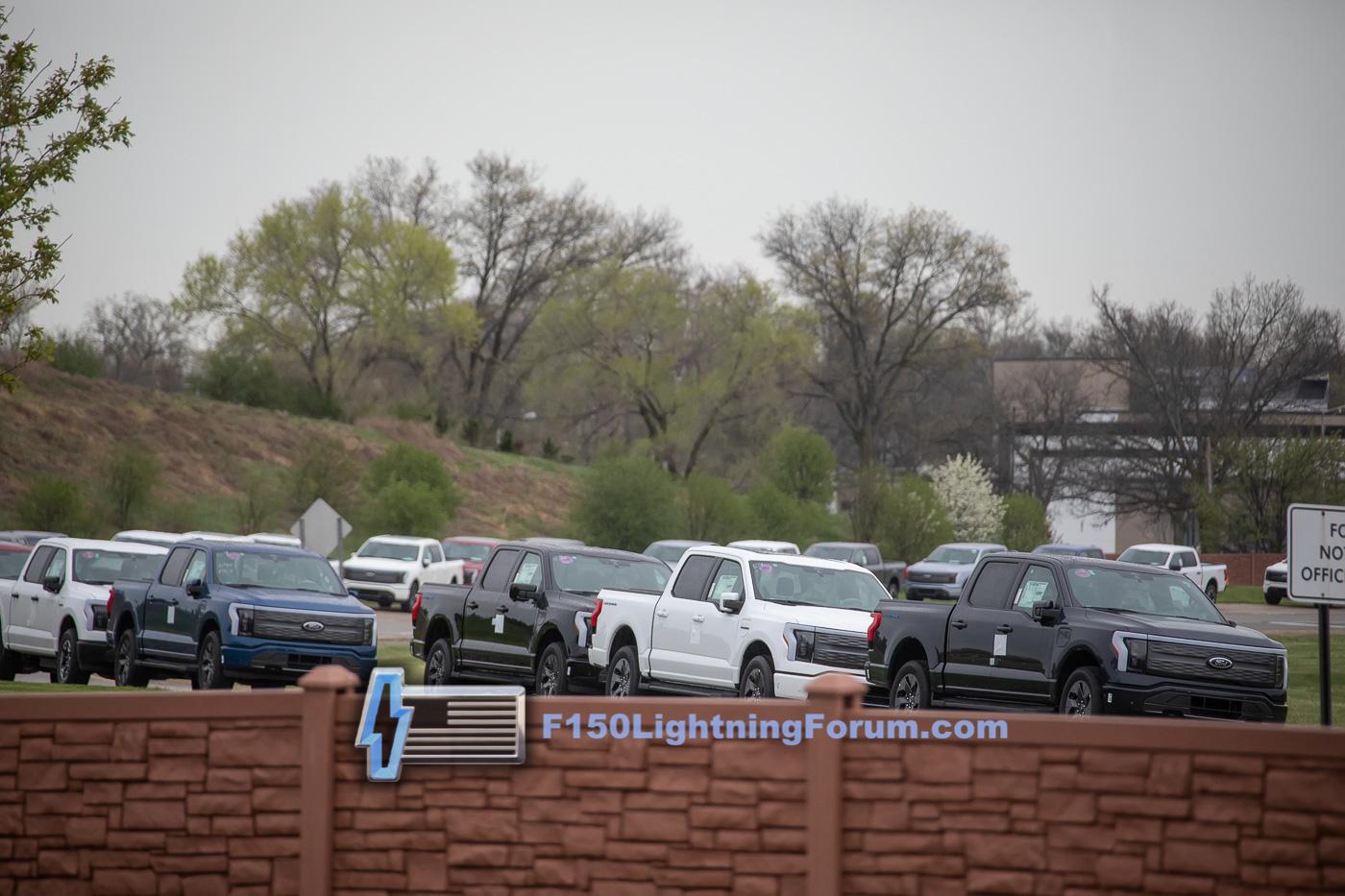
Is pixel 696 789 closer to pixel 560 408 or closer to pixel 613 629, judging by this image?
pixel 613 629

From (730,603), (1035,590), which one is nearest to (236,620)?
(730,603)

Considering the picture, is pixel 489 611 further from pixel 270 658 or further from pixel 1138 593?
pixel 1138 593

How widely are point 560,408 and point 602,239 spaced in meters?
9.11

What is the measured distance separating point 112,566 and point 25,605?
126 cm

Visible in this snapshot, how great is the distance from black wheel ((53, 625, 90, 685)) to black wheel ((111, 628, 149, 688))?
3.51 feet

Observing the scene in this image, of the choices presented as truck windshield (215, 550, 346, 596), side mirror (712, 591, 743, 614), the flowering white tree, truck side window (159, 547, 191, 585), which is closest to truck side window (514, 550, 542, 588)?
truck windshield (215, 550, 346, 596)

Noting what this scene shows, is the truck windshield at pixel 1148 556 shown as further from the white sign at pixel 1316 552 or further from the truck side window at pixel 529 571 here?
the white sign at pixel 1316 552

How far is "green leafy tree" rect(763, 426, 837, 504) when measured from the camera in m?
63.0

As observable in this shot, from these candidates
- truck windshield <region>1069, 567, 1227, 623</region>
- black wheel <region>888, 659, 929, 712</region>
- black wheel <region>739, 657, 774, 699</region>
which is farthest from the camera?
black wheel <region>739, 657, 774, 699</region>

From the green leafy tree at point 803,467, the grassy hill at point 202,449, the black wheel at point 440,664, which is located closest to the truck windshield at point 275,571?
the black wheel at point 440,664

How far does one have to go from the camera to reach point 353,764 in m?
8.82

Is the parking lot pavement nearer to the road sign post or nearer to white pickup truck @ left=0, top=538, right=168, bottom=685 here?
white pickup truck @ left=0, top=538, right=168, bottom=685

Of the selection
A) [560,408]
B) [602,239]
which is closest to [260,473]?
[560,408]

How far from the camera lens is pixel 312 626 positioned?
63.6 ft
